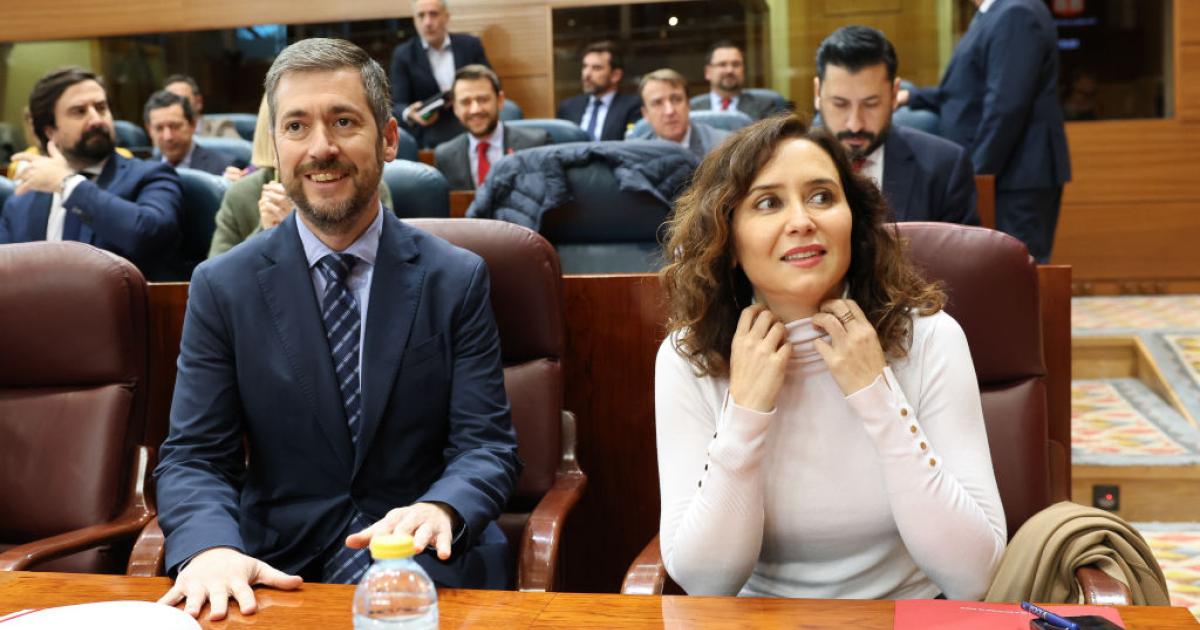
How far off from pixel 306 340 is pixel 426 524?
36 cm

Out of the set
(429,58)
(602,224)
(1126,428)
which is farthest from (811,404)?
(429,58)

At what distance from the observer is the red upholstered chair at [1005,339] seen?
1628 mm

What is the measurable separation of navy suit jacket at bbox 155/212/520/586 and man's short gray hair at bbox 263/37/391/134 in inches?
8.4

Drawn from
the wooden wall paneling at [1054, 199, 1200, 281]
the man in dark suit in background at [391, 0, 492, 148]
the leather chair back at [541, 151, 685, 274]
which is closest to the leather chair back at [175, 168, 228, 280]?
the leather chair back at [541, 151, 685, 274]

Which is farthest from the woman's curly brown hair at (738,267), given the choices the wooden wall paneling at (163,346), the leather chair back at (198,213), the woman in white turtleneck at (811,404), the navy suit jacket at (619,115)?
the navy suit jacket at (619,115)

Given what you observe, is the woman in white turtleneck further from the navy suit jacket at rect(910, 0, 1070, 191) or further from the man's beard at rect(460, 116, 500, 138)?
the man's beard at rect(460, 116, 500, 138)

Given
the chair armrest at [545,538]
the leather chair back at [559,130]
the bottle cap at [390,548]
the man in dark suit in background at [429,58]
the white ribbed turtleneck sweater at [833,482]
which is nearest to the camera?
the bottle cap at [390,548]

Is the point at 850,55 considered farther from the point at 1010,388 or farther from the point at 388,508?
the point at 388,508

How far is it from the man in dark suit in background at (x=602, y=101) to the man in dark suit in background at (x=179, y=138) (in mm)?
1855

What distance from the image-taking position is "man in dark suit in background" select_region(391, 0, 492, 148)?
18.7 ft

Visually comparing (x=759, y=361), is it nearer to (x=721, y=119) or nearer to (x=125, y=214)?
(x=125, y=214)

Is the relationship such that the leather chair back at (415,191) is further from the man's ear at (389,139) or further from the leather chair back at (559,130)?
the leather chair back at (559,130)

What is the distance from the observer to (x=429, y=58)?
229 inches

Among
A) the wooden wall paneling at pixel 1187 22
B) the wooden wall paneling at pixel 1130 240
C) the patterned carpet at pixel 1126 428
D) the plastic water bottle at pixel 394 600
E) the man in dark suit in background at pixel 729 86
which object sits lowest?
the patterned carpet at pixel 1126 428
